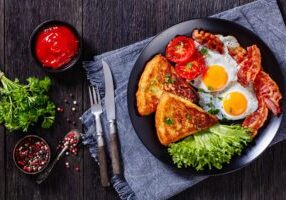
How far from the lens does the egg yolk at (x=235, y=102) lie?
3.11 metres

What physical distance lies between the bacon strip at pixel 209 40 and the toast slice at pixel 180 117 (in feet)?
1.10

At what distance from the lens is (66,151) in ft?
10.9

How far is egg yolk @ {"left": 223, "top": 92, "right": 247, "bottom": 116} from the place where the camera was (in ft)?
10.2

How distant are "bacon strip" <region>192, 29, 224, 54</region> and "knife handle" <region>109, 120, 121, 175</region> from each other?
2.26ft

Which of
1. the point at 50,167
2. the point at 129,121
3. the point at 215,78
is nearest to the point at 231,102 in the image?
the point at 215,78

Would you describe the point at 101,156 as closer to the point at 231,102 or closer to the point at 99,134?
the point at 99,134

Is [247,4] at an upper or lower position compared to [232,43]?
upper

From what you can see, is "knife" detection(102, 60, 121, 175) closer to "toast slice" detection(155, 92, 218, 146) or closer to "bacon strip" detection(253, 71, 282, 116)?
"toast slice" detection(155, 92, 218, 146)

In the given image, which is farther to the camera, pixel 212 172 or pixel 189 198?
pixel 189 198

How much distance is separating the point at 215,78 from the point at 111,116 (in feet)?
2.09

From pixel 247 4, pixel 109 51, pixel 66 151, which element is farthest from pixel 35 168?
pixel 247 4

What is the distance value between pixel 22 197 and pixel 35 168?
0.23 metres

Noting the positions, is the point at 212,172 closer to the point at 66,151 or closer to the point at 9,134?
the point at 66,151

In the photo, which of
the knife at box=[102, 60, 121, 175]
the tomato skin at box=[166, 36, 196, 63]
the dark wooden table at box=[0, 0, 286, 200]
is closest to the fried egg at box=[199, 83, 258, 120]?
the tomato skin at box=[166, 36, 196, 63]
